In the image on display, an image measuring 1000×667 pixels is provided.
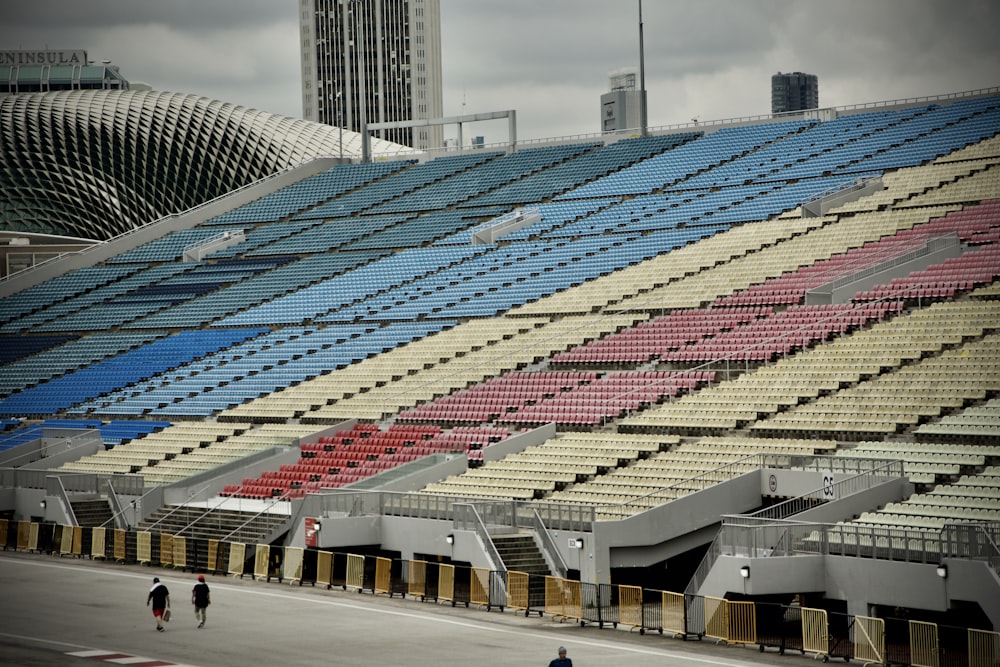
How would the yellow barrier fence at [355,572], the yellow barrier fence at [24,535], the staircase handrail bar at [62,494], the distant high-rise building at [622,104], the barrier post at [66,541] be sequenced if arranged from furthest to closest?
the distant high-rise building at [622,104]
the staircase handrail bar at [62,494]
the yellow barrier fence at [24,535]
the barrier post at [66,541]
the yellow barrier fence at [355,572]

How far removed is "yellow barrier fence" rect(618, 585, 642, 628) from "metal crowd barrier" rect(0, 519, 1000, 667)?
0.07ft

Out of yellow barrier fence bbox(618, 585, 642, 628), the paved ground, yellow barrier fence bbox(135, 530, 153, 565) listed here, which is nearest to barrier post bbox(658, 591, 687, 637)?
the paved ground

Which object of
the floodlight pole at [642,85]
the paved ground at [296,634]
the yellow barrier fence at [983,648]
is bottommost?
the paved ground at [296,634]

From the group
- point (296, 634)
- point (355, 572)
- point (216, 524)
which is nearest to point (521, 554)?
point (355, 572)

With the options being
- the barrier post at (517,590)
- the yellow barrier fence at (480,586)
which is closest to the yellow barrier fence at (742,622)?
the barrier post at (517,590)

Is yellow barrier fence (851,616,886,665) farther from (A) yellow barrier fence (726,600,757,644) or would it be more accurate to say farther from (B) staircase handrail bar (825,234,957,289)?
(B) staircase handrail bar (825,234,957,289)

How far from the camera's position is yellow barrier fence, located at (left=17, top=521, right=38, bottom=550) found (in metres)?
37.5

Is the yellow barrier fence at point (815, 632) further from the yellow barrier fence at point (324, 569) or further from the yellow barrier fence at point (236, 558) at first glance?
the yellow barrier fence at point (236, 558)

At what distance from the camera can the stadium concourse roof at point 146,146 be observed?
9538 cm

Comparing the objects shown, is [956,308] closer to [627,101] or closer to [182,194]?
[627,101]

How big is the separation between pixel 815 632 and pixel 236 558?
51.5ft

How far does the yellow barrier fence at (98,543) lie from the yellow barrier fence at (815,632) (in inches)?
794

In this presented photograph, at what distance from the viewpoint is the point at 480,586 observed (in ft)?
91.7

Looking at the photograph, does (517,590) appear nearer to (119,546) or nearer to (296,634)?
(296,634)
